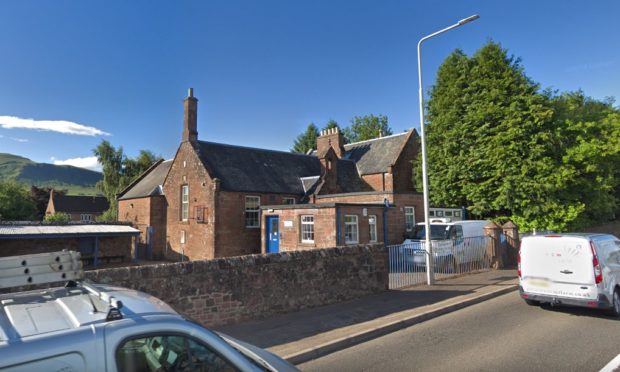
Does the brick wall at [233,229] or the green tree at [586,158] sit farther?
the brick wall at [233,229]

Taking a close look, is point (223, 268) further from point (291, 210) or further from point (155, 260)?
point (155, 260)

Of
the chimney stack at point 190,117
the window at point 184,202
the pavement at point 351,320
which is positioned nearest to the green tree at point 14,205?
the window at point 184,202

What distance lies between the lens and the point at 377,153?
3256 cm

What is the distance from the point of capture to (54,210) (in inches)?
2404

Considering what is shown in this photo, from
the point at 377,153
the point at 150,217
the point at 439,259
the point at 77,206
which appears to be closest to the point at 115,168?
the point at 77,206

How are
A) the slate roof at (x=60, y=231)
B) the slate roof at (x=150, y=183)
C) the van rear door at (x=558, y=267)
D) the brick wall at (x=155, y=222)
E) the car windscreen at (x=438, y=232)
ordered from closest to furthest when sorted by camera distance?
the van rear door at (x=558, y=267)
the car windscreen at (x=438, y=232)
the slate roof at (x=60, y=231)
the brick wall at (x=155, y=222)
the slate roof at (x=150, y=183)

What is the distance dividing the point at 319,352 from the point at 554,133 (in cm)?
2189

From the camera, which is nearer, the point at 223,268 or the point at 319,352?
the point at 319,352

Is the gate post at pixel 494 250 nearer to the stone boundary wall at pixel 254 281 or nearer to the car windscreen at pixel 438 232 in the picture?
the car windscreen at pixel 438 232

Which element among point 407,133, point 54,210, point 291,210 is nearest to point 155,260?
point 291,210

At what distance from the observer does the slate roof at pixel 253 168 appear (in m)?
24.5

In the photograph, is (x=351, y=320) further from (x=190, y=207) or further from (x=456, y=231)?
(x=190, y=207)

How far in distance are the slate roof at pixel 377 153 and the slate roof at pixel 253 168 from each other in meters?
4.83

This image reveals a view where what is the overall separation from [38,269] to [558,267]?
397 inches
